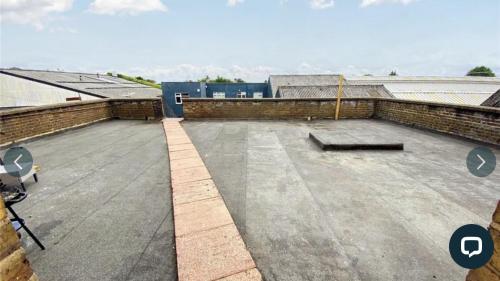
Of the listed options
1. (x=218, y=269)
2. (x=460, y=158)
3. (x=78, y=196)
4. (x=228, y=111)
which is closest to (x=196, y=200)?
(x=218, y=269)

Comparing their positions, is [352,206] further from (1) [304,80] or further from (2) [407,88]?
(1) [304,80]

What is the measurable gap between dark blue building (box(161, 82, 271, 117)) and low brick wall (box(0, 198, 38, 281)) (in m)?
18.0

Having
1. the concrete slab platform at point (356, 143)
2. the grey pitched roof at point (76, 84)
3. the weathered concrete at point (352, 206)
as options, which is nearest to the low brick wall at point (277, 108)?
the concrete slab platform at point (356, 143)

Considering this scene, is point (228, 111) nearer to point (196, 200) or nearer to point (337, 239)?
point (196, 200)

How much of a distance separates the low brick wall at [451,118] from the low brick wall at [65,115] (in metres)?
10.0

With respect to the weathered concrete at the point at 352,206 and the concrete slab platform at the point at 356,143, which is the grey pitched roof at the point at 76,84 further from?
the concrete slab platform at the point at 356,143

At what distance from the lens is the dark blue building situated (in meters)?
19.8

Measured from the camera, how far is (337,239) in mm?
2082

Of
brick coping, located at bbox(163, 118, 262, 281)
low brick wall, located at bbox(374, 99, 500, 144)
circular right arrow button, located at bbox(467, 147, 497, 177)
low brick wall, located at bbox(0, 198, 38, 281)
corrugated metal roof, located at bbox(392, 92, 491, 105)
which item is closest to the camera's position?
low brick wall, located at bbox(0, 198, 38, 281)

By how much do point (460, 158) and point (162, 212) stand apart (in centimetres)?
576

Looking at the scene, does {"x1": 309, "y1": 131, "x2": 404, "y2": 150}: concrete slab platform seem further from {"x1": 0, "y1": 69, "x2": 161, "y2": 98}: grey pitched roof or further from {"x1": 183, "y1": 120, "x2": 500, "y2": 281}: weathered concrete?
{"x1": 0, "y1": 69, "x2": 161, "y2": 98}: grey pitched roof

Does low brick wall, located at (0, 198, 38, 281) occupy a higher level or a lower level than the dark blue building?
lower

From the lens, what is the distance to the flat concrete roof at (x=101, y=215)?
1805 mm

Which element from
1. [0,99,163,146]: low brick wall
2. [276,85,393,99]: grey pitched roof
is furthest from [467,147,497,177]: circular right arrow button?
[276,85,393,99]: grey pitched roof
